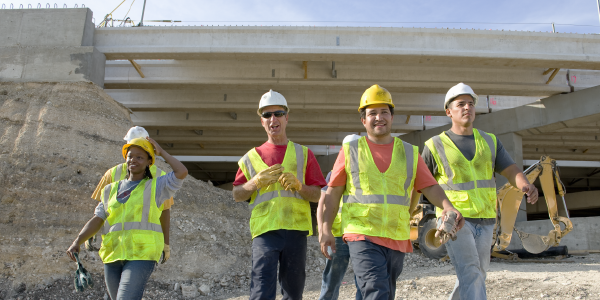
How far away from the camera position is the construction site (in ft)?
21.7

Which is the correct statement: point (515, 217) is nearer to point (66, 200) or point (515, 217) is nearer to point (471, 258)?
point (471, 258)

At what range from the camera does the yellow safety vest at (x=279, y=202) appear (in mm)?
3211

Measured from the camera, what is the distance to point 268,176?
3.11 meters

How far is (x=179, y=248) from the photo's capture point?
24.1 feet

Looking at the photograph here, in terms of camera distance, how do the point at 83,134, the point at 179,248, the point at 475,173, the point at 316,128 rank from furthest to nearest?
the point at 316,128 → the point at 83,134 → the point at 179,248 → the point at 475,173

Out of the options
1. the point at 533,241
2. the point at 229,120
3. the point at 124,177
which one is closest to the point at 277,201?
the point at 124,177

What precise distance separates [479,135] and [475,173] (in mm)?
380

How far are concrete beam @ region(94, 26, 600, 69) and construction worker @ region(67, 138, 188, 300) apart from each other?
772 cm

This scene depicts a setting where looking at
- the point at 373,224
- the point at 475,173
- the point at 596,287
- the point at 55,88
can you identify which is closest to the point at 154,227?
the point at 373,224

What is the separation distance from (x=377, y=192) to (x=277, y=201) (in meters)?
0.80

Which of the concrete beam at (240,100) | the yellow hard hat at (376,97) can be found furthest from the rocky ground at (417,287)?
the concrete beam at (240,100)

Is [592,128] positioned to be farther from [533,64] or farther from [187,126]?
[187,126]

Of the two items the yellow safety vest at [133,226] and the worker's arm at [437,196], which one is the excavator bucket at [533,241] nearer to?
the worker's arm at [437,196]

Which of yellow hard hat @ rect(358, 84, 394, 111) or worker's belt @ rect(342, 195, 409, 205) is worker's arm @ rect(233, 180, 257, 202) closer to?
worker's belt @ rect(342, 195, 409, 205)
